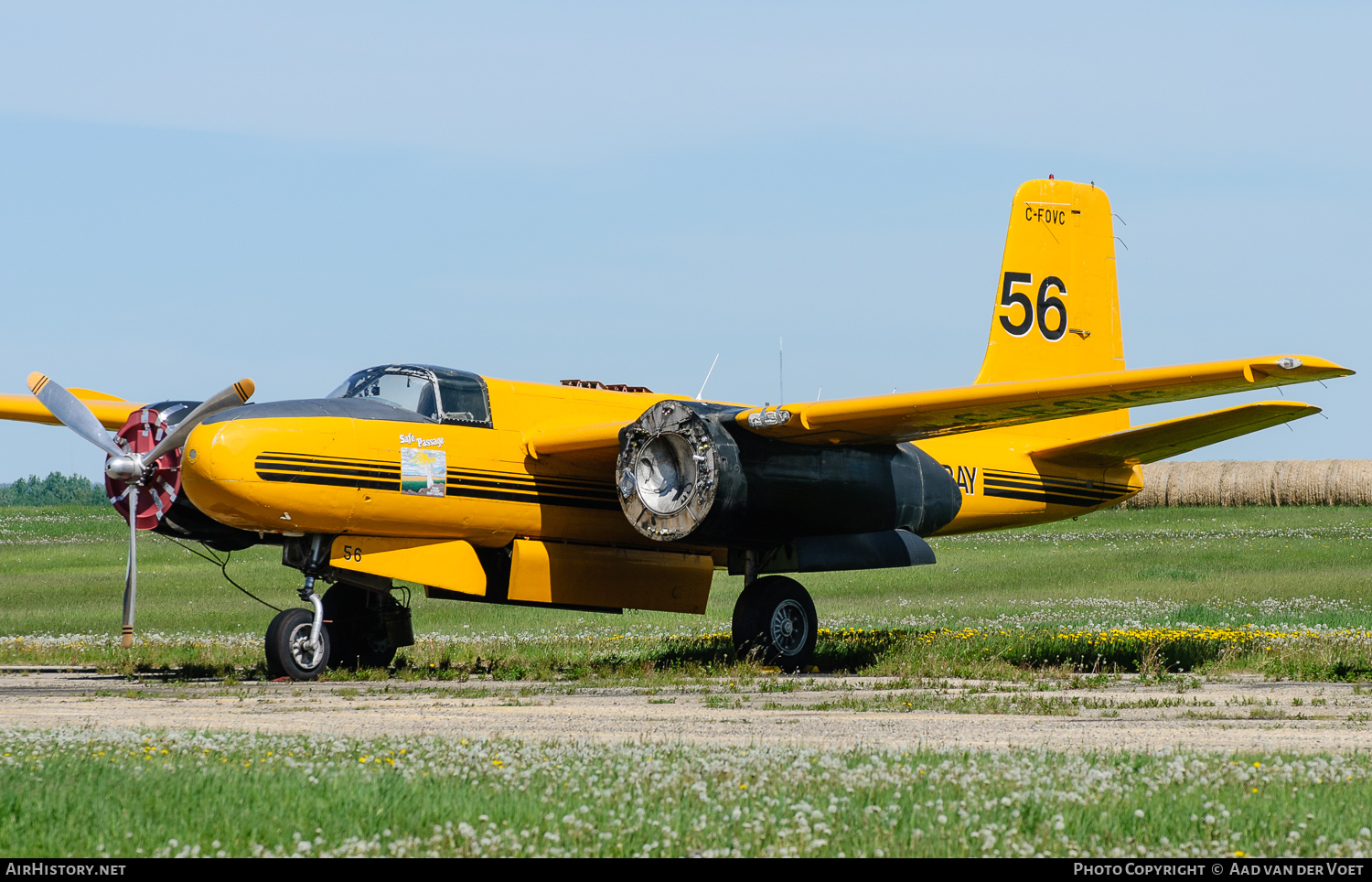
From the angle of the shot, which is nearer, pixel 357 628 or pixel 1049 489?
pixel 357 628

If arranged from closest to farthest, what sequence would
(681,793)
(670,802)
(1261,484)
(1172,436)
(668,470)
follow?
(670,802), (681,793), (668,470), (1172,436), (1261,484)

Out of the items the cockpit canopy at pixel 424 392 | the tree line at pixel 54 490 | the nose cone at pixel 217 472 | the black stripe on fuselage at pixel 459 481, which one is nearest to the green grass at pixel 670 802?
the nose cone at pixel 217 472

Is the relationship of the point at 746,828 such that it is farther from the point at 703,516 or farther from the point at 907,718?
the point at 703,516

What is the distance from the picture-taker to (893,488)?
19.3 metres

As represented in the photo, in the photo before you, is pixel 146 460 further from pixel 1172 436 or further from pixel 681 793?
pixel 1172 436

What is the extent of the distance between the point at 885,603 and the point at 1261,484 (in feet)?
112

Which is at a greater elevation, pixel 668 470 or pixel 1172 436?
pixel 1172 436

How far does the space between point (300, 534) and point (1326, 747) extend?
11.3 metres

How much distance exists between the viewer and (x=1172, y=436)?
20.0m

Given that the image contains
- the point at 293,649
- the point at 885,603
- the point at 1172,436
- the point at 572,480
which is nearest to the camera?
the point at 293,649

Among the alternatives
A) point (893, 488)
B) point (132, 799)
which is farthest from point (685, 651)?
point (132, 799)

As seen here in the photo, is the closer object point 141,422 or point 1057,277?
point 141,422

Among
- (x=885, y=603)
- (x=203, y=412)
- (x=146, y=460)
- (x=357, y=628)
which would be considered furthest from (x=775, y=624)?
(x=885, y=603)

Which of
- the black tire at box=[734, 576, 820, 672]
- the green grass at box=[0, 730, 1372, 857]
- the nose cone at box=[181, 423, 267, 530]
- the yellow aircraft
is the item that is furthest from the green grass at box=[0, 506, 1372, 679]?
the green grass at box=[0, 730, 1372, 857]
